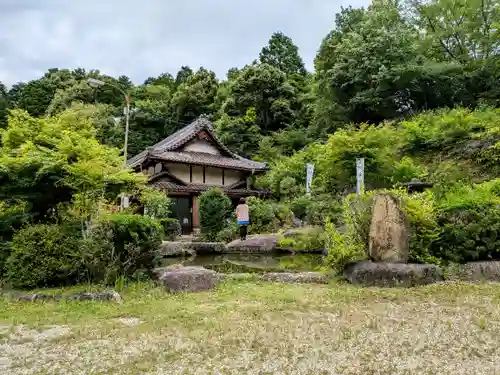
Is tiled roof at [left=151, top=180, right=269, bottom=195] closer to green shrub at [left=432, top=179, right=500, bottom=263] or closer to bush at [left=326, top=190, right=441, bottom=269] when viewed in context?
bush at [left=326, top=190, right=441, bottom=269]

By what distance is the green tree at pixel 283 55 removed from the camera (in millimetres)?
36719

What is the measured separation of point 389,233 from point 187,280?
3.73m

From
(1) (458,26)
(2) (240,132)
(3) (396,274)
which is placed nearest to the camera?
(3) (396,274)

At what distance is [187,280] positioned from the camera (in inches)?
259

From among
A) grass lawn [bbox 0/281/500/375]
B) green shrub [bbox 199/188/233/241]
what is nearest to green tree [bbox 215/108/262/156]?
green shrub [bbox 199/188/233/241]

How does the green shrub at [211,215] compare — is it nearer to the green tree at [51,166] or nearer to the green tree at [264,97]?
the green tree at [51,166]

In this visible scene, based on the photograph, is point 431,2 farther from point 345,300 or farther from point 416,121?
point 345,300

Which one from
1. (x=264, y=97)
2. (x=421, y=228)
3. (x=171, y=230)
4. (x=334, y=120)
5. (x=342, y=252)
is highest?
(x=264, y=97)

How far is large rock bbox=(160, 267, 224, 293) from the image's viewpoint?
650cm

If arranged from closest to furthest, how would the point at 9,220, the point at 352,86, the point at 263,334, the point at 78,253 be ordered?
the point at 263,334
the point at 78,253
the point at 9,220
the point at 352,86

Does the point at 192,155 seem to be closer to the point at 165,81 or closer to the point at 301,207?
the point at 301,207

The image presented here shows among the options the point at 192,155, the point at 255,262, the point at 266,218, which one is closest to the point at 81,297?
the point at 255,262

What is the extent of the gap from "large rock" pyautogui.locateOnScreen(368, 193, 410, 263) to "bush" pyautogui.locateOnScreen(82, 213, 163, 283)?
4.19 metres

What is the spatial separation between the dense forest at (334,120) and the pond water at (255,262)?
9.93ft
